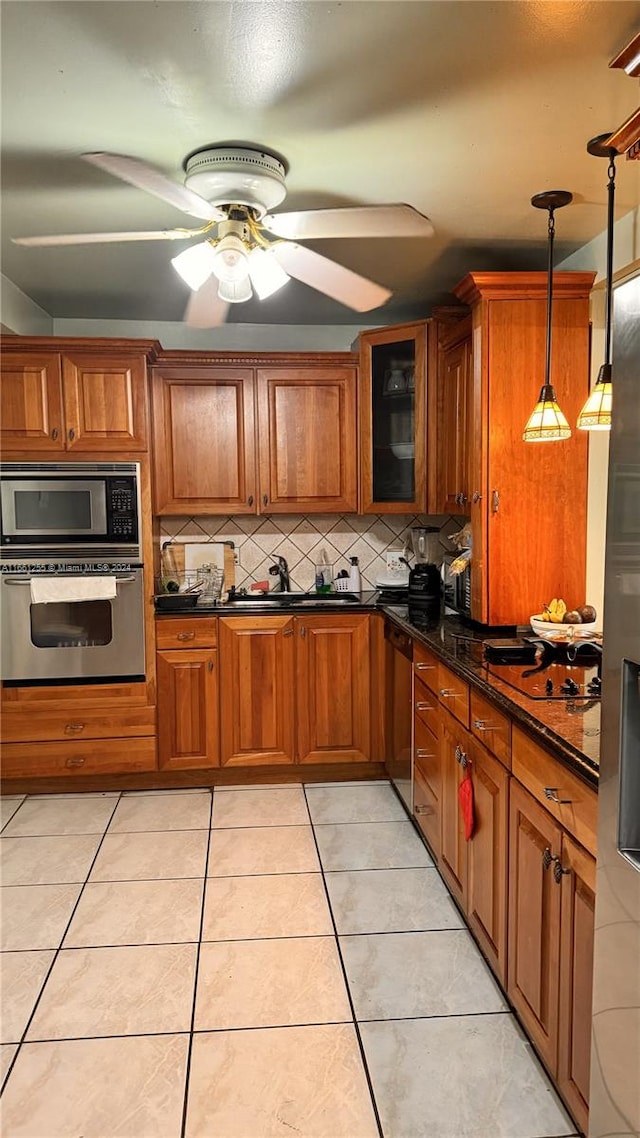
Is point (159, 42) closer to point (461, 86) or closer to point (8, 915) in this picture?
point (461, 86)

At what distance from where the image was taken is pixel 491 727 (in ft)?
6.99

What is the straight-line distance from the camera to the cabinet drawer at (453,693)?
2393 millimetres

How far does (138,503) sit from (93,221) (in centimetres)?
129

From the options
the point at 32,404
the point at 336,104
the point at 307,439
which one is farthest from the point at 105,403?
the point at 336,104

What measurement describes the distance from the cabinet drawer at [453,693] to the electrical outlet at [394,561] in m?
1.68

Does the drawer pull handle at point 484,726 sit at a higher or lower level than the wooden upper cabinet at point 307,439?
lower

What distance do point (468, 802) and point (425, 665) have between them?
729 mm

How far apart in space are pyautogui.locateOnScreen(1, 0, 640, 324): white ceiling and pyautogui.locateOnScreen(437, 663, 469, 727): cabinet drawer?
5.30 feet

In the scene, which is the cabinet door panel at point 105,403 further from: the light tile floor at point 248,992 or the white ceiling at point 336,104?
the light tile floor at point 248,992

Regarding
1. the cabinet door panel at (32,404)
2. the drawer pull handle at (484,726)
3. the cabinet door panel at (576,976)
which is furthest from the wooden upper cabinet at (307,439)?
the cabinet door panel at (576,976)

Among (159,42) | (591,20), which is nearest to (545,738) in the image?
(591,20)

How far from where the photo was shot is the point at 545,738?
172cm

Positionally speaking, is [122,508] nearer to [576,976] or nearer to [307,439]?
[307,439]

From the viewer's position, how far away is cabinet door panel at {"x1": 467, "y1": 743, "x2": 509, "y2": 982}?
2.05 meters
